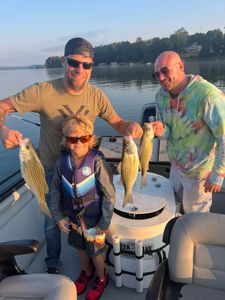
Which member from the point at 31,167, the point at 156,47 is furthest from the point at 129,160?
the point at 156,47

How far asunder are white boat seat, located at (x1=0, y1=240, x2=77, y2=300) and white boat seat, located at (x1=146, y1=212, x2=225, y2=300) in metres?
0.63

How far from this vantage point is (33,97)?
8.80ft

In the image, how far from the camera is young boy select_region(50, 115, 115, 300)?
2.57m

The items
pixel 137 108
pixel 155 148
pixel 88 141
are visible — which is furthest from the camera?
pixel 137 108

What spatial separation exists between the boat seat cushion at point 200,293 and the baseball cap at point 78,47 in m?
2.05

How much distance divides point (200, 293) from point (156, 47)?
77.9 m

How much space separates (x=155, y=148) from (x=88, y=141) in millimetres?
2528

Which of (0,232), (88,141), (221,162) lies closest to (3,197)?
(0,232)

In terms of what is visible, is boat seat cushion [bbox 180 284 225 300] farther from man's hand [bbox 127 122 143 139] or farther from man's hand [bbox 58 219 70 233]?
man's hand [bbox 127 122 143 139]

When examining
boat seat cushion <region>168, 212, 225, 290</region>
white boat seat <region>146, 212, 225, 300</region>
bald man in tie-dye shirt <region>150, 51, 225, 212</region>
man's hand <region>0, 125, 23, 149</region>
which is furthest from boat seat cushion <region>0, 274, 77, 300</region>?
bald man in tie-dye shirt <region>150, 51, 225, 212</region>

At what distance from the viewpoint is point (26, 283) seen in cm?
236

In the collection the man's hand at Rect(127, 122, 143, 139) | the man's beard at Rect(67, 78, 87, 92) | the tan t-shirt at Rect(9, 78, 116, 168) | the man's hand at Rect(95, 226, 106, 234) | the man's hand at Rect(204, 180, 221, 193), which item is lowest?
the man's hand at Rect(95, 226, 106, 234)

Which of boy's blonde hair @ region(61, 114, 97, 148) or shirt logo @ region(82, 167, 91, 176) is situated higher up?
boy's blonde hair @ region(61, 114, 97, 148)

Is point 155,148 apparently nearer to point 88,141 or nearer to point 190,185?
point 190,185
